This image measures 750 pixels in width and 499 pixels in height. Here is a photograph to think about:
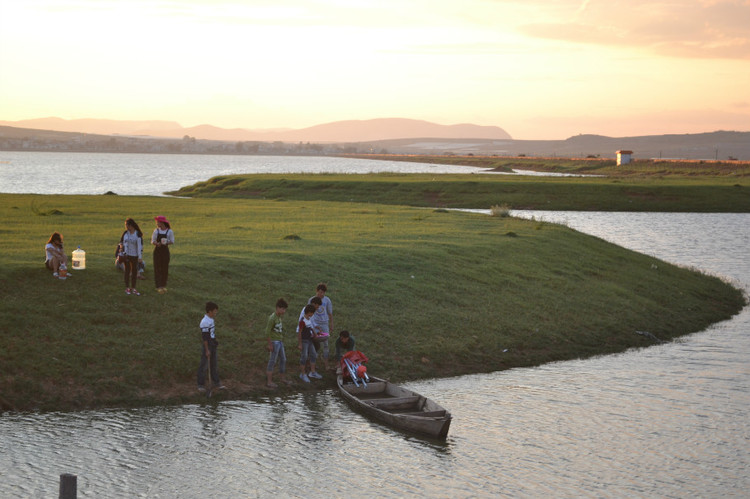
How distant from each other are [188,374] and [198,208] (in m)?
42.2

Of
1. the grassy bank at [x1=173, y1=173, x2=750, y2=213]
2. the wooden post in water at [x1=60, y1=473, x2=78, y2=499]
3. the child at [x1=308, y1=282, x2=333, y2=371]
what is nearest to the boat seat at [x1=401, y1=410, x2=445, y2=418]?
the child at [x1=308, y1=282, x2=333, y2=371]

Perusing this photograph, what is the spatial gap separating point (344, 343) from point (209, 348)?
4.91 m

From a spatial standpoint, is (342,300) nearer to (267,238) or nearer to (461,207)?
(267,238)

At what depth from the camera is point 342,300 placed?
3303 cm

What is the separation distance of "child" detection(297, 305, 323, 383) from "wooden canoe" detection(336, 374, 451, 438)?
4.05 feet

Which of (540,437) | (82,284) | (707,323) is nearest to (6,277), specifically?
(82,284)

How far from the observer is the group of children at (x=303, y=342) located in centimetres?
2480

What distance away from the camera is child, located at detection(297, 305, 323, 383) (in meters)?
26.1

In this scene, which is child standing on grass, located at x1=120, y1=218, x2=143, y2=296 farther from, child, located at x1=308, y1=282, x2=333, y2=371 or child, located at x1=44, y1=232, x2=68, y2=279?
child, located at x1=308, y1=282, x2=333, y2=371

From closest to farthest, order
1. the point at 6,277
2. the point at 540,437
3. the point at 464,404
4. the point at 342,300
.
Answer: the point at 540,437 → the point at 464,404 → the point at 6,277 → the point at 342,300

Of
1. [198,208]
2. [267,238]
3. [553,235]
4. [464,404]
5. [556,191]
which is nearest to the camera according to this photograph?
[464,404]

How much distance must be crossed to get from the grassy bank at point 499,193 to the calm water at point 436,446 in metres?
76.2

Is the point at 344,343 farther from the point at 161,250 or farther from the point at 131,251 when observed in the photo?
the point at 131,251

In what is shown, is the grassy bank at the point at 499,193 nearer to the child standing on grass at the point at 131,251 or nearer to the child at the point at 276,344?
the child standing on grass at the point at 131,251
